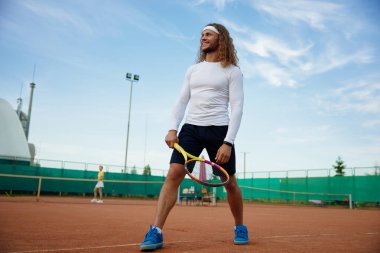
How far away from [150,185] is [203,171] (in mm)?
23736

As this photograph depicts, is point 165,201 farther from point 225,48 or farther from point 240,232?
point 225,48

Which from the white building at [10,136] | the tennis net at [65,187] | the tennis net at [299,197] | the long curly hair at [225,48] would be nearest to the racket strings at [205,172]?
the long curly hair at [225,48]

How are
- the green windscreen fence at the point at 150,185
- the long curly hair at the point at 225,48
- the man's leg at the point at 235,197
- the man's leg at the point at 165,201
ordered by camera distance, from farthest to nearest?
the green windscreen fence at the point at 150,185
the long curly hair at the point at 225,48
the man's leg at the point at 235,197
the man's leg at the point at 165,201

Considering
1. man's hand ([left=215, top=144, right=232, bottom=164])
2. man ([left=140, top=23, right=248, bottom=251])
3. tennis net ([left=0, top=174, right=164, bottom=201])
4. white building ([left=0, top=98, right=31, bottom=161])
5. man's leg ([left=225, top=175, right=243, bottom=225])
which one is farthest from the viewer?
white building ([left=0, top=98, right=31, bottom=161])

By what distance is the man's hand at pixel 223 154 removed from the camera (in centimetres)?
325

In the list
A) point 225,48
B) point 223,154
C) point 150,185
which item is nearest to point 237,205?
point 223,154

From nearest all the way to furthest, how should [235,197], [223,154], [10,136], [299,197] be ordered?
[223,154], [235,197], [299,197], [10,136]

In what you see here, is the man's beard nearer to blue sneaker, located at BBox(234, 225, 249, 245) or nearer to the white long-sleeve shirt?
the white long-sleeve shirt

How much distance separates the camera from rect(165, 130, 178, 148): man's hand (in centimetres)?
343

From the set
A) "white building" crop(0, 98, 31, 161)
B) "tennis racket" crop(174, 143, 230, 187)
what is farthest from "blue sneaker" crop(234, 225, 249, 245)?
"white building" crop(0, 98, 31, 161)

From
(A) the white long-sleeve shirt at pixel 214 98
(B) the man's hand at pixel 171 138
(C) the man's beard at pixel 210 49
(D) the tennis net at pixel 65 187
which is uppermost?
(C) the man's beard at pixel 210 49

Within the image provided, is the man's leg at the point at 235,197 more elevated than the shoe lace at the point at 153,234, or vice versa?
the man's leg at the point at 235,197

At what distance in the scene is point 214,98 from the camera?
3.49m

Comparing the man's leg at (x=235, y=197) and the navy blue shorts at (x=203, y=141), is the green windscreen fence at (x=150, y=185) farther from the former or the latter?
the navy blue shorts at (x=203, y=141)
